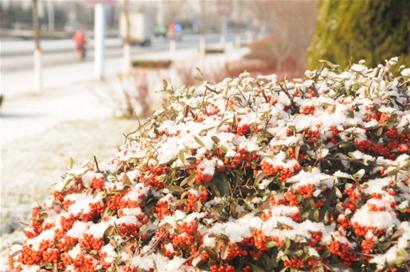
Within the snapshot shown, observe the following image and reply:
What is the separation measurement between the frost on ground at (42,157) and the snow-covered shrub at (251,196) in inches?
105

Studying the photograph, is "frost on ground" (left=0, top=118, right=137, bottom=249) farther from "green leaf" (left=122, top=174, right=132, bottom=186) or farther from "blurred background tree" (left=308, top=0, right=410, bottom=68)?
"blurred background tree" (left=308, top=0, right=410, bottom=68)

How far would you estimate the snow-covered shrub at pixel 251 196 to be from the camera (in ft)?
7.84

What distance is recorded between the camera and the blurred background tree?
659 cm

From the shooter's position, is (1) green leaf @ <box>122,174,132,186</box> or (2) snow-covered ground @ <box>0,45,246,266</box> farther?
(2) snow-covered ground @ <box>0,45,246,266</box>

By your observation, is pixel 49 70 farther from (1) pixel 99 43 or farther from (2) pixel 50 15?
(2) pixel 50 15

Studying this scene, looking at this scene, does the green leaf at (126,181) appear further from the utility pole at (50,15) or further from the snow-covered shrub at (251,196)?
the utility pole at (50,15)

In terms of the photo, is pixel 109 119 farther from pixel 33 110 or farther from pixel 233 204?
pixel 233 204

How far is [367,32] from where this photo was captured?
21.9 feet

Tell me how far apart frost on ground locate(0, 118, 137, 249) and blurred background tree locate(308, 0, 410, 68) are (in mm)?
2928

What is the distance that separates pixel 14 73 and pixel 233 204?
20.8 meters

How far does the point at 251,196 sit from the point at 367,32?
4597mm

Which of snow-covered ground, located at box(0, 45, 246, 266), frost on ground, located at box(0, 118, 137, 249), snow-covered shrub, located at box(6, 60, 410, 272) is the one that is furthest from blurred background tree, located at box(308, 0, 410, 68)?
snow-covered shrub, located at box(6, 60, 410, 272)

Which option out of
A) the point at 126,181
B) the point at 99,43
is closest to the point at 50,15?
the point at 99,43

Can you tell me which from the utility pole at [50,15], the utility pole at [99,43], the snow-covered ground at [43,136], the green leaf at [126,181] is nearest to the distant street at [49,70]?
the snow-covered ground at [43,136]
